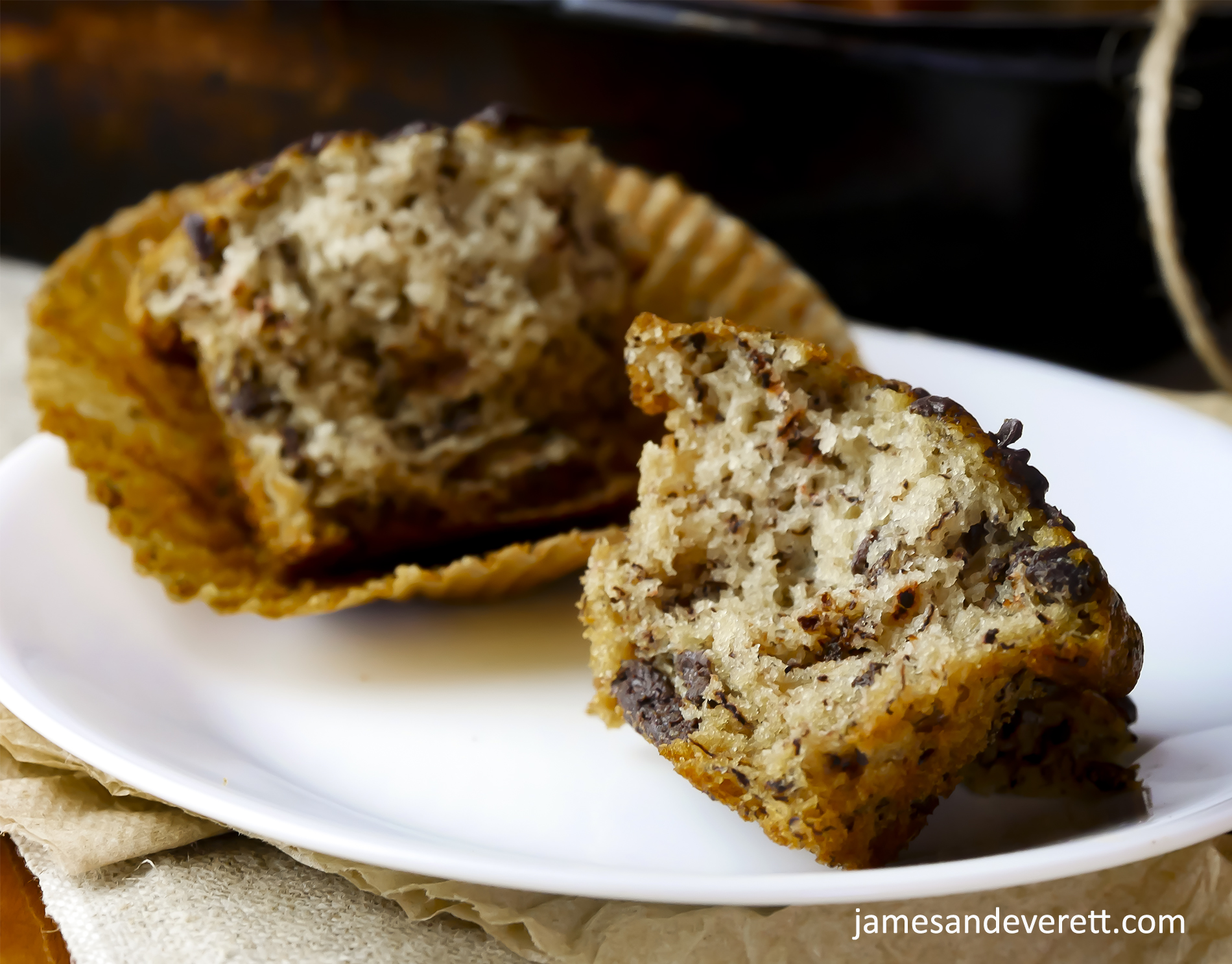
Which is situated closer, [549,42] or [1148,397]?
[1148,397]

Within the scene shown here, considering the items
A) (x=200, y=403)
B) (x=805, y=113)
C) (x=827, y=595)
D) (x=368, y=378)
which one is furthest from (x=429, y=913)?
(x=805, y=113)

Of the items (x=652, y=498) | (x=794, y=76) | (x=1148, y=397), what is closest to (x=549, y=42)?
(x=794, y=76)

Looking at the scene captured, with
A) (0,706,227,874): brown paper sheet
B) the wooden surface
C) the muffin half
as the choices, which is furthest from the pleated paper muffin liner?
the wooden surface

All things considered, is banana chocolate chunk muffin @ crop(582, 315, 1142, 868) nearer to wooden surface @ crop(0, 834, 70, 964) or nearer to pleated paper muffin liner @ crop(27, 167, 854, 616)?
pleated paper muffin liner @ crop(27, 167, 854, 616)

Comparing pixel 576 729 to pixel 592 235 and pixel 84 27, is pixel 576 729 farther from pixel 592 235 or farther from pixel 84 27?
pixel 84 27

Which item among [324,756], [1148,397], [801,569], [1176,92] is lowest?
[324,756]

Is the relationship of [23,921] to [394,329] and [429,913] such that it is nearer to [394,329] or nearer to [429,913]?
[429,913]

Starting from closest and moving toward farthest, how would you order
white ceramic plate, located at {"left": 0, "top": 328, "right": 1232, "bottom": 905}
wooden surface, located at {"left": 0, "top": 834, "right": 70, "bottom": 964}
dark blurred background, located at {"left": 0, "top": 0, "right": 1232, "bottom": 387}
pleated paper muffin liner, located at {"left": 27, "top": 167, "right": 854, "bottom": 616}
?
1. white ceramic plate, located at {"left": 0, "top": 328, "right": 1232, "bottom": 905}
2. wooden surface, located at {"left": 0, "top": 834, "right": 70, "bottom": 964}
3. pleated paper muffin liner, located at {"left": 27, "top": 167, "right": 854, "bottom": 616}
4. dark blurred background, located at {"left": 0, "top": 0, "right": 1232, "bottom": 387}
